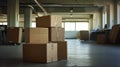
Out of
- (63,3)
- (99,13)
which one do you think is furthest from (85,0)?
(99,13)

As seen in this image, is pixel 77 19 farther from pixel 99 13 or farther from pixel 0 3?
pixel 0 3

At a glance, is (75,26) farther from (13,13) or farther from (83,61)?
(83,61)

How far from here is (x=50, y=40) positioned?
645 centimetres

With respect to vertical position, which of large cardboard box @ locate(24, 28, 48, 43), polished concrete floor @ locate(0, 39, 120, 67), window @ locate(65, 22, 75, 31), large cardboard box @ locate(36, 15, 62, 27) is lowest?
polished concrete floor @ locate(0, 39, 120, 67)

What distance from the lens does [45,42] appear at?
6102 mm

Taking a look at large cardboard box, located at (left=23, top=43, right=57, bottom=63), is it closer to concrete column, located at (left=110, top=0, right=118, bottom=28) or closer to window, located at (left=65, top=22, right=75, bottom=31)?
concrete column, located at (left=110, top=0, right=118, bottom=28)

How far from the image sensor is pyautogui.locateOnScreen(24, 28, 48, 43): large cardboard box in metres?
6.07

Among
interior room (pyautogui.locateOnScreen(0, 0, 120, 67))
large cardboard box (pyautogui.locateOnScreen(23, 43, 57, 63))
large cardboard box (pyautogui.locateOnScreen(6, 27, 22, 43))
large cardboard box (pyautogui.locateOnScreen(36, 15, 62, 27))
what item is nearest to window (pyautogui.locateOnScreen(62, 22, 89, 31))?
interior room (pyautogui.locateOnScreen(0, 0, 120, 67))

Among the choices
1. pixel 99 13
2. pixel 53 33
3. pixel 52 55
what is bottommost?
pixel 52 55

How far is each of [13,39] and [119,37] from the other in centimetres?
654

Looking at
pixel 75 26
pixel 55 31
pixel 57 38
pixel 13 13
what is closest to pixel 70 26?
pixel 75 26

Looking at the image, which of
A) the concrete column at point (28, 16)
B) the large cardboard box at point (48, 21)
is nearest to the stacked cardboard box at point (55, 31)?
the large cardboard box at point (48, 21)

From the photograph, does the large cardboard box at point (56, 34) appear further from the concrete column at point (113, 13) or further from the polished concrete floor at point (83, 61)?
the concrete column at point (113, 13)

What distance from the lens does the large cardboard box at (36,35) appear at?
19.9ft
